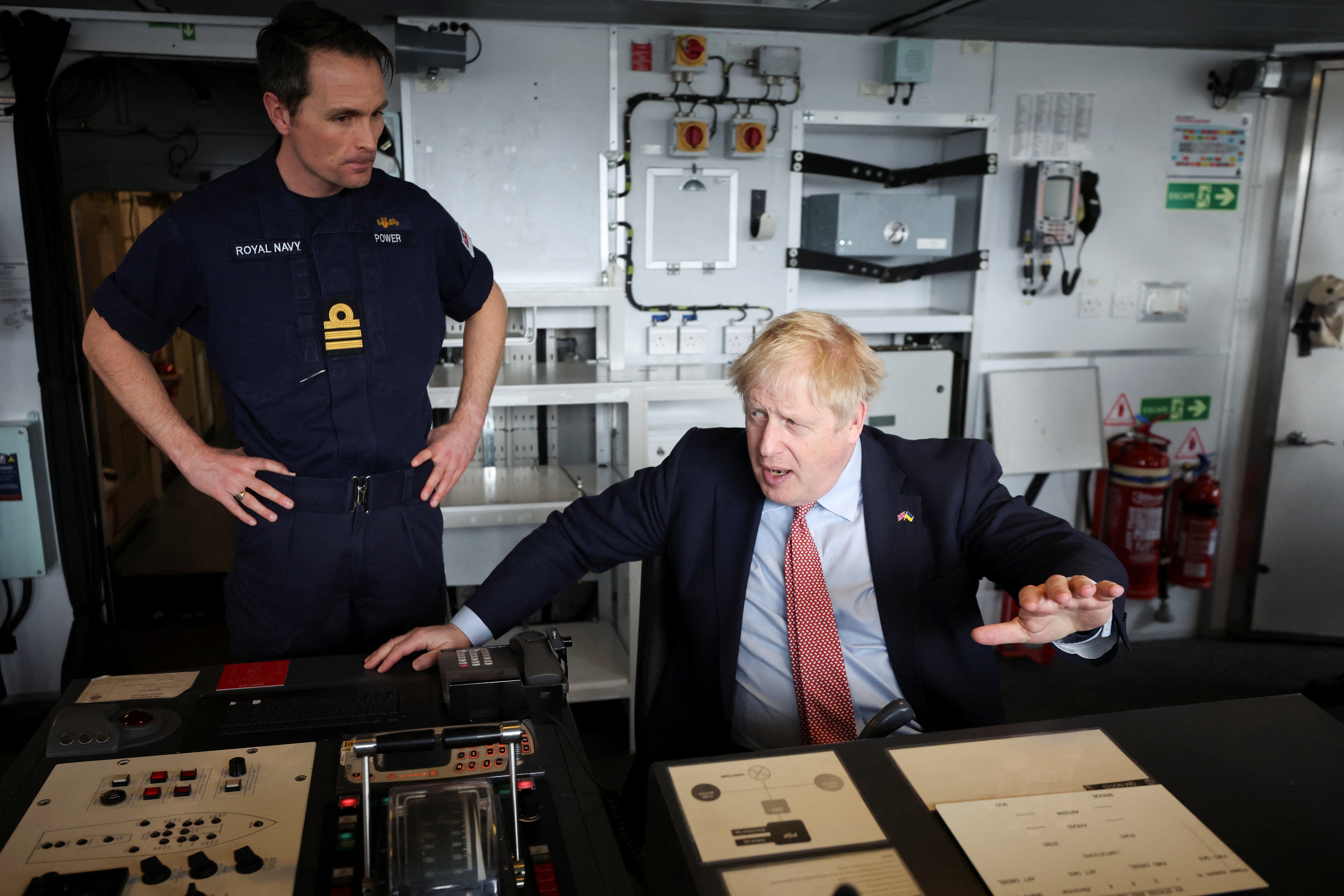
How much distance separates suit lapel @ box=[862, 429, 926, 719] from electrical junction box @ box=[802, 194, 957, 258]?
1.85 metres

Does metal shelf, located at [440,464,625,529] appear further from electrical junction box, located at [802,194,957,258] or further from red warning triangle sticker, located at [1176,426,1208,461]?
red warning triangle sticker, located at [1176,426,1208,461]

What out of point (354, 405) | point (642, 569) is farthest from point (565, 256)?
point (642, 569)

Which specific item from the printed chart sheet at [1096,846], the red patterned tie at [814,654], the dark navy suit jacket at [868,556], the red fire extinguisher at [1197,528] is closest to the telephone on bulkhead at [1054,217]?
the red fire extinguisher at [1197,528]

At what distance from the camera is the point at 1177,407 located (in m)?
3.85

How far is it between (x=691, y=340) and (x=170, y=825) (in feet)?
8.37

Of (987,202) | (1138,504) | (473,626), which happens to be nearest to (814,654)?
(473,626)

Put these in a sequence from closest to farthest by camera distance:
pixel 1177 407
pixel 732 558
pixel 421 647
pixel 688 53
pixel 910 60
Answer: pixel 421 647, pixel 732 558, pixel 688 53, pixel 910 60, pixel 1177 407

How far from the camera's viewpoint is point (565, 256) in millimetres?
3205

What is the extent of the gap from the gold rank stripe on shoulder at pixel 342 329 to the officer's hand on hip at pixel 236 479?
0.24 meters

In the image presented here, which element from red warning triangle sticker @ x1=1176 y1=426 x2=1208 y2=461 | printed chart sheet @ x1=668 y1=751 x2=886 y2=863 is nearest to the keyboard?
printed chart sheet @ x1=668 y1=751 x2=886 y2=863

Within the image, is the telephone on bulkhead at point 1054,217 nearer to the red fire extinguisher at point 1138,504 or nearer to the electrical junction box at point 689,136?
the red fire extinguisher at point 1138,504

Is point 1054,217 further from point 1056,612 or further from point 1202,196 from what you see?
point 1056,612

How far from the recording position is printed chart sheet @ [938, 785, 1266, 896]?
0.79 metres

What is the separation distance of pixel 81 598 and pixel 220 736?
230cm
